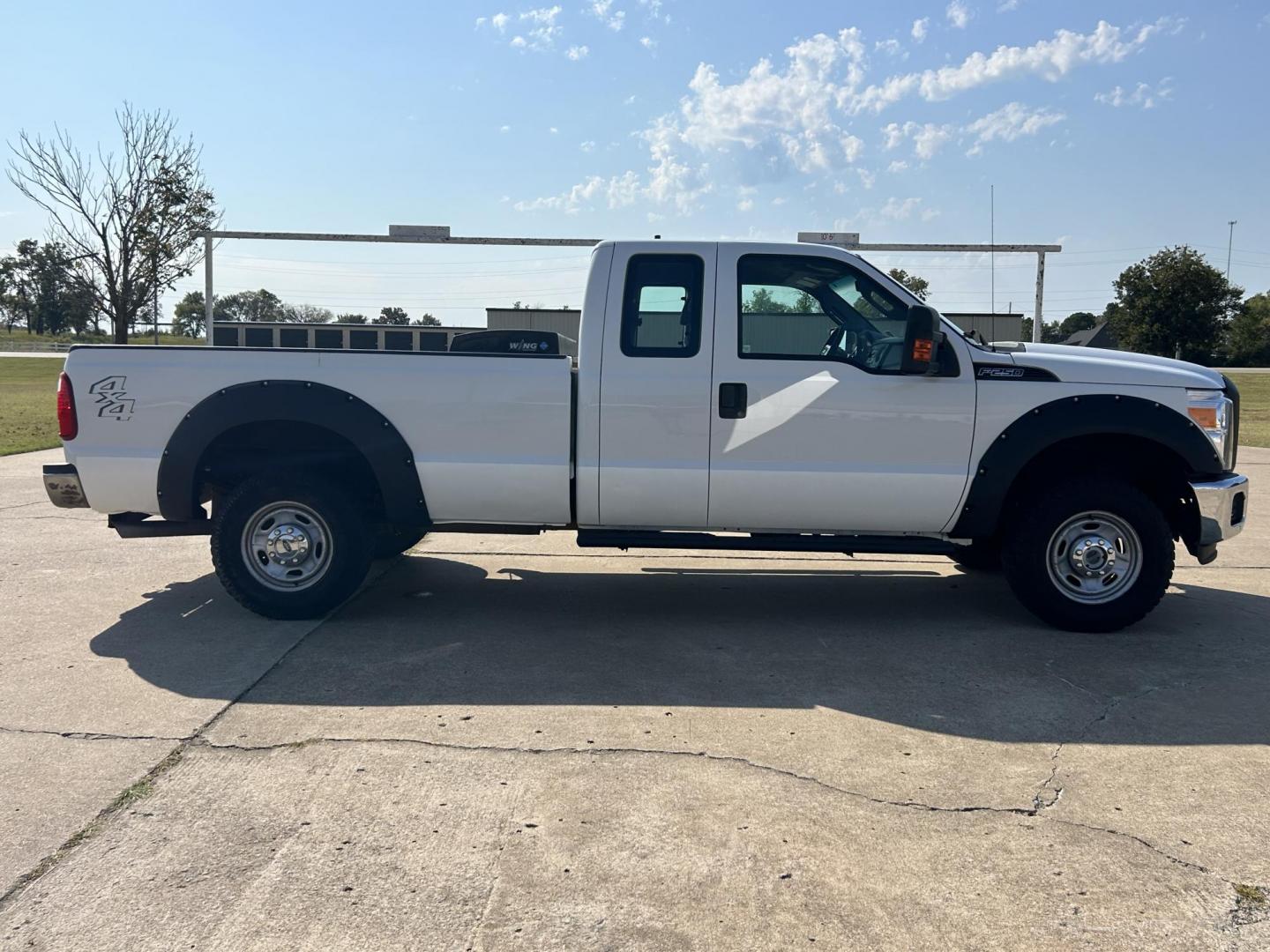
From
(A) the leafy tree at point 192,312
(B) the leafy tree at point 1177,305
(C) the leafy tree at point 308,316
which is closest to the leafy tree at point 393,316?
(C) the leafy tree at point 308,316

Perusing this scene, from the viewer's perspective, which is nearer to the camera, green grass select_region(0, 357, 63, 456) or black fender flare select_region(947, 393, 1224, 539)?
black fender flare select_region(947, 393, 1224, 539)

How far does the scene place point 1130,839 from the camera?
337cm

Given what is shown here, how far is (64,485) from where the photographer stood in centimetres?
572

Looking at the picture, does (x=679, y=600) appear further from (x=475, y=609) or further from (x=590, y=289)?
(x=590, y=289)

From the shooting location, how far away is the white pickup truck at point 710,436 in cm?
555

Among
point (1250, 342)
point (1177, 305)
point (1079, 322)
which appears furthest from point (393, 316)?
point (1079, 322)

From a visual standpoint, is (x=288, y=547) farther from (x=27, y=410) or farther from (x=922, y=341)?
(x=27, y=410)

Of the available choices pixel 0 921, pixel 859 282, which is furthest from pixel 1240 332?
pixel 0 921

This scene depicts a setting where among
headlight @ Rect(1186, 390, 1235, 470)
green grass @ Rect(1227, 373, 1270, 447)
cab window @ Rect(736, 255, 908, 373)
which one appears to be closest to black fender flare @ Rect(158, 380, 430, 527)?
cab window @ Rect(736, 255, 908, 373)

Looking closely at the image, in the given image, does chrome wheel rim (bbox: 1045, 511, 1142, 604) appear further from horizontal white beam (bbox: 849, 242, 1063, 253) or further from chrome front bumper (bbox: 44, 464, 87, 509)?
horizontal white beam (bbox: 849, 242, 1063, 253)

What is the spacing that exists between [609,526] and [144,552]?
4289mm

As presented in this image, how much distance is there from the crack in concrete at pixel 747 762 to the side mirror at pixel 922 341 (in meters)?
2.05

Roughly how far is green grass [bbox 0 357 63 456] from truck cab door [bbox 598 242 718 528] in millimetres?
12030

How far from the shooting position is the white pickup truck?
18.2 feet
